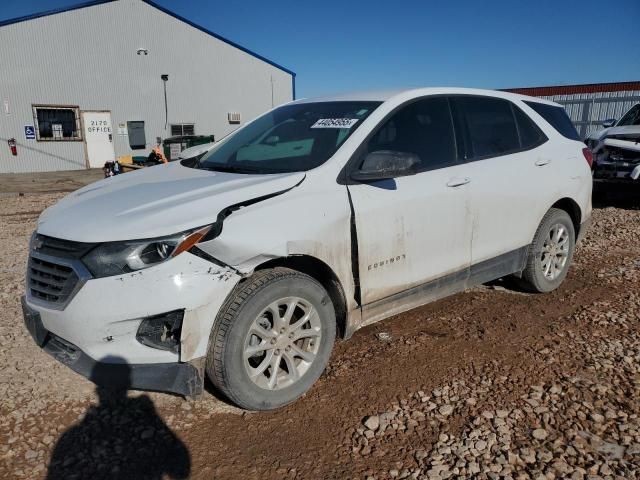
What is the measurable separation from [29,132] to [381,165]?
19.7 metres

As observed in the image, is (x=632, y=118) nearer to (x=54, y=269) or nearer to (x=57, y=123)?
(x=54, y=269)

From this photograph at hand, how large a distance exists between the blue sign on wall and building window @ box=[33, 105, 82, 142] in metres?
0.16

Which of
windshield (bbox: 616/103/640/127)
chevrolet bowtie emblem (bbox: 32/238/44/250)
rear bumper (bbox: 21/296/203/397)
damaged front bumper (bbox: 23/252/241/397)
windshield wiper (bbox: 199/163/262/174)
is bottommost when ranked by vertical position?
rear bumper (bbox: 21/296/203/397)

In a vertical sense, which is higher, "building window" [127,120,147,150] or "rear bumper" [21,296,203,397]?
"building window" [127,120,147,150]

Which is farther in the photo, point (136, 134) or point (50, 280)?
point (136, 134)

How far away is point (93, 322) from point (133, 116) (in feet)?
68.0

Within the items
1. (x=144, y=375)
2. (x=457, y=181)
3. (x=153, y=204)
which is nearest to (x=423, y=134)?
(x=457, y=181)

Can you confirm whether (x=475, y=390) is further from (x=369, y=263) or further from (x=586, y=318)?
(x=586, y=318)

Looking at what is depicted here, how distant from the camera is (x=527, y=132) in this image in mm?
4273

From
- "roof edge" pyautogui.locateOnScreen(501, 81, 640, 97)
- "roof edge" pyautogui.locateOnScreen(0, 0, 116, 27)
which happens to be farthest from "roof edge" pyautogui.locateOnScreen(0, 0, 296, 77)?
"roof edge" pyautogui.locateOnScreen(501, 81, 640, 97)

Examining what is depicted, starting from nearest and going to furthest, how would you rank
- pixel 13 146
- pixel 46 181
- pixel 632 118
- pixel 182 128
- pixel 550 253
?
pixel 550 253 → pixel 632 118 → pixel 46 181 → pixel 13 146 → pixel 182 128

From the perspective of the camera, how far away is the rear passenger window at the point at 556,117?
4.52 metres

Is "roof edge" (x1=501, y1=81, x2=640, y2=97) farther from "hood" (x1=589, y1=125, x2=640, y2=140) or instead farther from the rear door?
the rear door

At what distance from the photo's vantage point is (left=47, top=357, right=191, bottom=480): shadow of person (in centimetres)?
239
